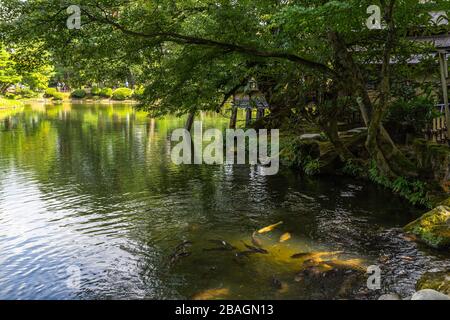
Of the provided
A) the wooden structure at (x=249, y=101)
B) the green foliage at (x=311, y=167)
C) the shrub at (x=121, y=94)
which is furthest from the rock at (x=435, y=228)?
the shrub at (x=121, y=94)

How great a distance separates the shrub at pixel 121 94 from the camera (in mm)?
71688

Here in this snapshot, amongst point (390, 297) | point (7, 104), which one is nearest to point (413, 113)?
point (390, 297)

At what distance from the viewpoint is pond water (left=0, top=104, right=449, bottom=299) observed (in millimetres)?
7961

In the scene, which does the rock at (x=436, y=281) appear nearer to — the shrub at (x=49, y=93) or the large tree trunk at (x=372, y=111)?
the large tree trunk at (x=372, y=111)

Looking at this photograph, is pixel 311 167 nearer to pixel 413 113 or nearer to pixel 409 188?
pixel 413 113

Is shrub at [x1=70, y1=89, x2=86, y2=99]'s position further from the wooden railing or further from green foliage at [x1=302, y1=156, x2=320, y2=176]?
the wooden railing

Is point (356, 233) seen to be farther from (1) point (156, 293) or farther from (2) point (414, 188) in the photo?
(1) point (156, 293)

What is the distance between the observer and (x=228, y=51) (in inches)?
536

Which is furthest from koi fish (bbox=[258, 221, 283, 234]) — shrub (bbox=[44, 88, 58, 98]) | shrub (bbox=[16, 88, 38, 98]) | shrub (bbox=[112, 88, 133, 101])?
shrub (bbox=[44, 88, 58, 98])
